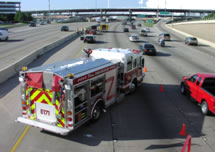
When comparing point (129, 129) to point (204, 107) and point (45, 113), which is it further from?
point (204, 107)

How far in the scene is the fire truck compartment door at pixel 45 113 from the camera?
8.75 m

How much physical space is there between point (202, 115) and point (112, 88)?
472 cm

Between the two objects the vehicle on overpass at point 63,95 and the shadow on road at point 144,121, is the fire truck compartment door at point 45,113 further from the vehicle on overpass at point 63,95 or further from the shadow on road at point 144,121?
the shadow on road at point 144,121

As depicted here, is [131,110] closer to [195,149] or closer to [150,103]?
[150,103]

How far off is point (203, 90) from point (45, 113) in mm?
7898

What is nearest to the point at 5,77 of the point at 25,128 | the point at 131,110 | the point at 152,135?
the point at 25,128

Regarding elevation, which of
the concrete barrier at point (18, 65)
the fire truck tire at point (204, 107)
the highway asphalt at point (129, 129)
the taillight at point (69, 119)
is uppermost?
the concrete barrier at point (18, 65)

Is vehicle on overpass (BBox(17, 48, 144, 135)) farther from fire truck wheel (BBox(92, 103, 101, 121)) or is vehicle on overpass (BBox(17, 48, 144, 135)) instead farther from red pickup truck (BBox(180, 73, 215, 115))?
red pickup truck (BBox(180, 73, 215, 115))

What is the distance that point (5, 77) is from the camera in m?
17.0

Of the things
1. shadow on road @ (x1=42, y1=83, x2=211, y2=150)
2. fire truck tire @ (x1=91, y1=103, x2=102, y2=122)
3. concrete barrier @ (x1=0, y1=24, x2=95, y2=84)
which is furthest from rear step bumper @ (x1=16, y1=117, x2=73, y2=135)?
concrete barrier @ (x1=0, y1=24, x2=95, y2=84)

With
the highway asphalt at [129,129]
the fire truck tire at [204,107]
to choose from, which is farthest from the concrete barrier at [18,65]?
the fire truck tire at [204,107]

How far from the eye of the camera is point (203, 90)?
11.9 metres

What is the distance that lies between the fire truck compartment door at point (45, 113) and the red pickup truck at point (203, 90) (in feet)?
24.0

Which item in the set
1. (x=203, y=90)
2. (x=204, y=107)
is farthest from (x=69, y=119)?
(x=203, y=90)
